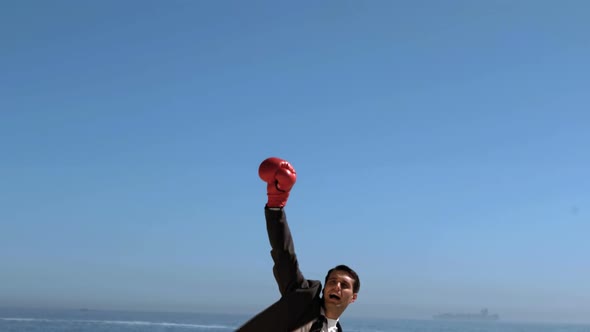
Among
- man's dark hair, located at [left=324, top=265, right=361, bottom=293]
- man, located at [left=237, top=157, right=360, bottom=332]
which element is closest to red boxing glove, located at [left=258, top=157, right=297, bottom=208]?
man, located at [left=237, top=157, right=360, bottom=332]

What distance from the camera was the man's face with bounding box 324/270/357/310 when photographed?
4.91 metres

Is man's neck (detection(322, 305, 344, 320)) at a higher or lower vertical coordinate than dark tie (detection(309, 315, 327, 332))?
higher

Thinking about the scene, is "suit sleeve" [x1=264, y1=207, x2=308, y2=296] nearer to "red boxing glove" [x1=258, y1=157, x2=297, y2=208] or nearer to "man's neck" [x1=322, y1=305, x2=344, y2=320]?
"red boxing glove" [x1=258, y1=157, x2=297, y2=208]

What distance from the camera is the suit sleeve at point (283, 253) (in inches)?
192

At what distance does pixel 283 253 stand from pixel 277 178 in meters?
0.50

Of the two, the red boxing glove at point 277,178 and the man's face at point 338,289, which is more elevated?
the red boxing glove at point 277,178

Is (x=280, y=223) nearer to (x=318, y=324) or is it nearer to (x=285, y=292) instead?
(x=285, y=292)

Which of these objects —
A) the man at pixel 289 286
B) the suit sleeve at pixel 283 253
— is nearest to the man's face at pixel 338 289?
the man at pixel 289 286

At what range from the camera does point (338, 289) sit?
4.91 m

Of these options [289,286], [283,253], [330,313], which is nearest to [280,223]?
[283,253]

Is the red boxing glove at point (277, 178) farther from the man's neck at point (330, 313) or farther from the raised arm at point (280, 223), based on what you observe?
the man's neck at point (330, 313)

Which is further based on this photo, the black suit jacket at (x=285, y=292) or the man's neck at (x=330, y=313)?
the man's neck at (x=330, y=313)

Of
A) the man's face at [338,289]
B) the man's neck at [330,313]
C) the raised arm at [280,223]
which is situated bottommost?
the man's neck at [330,313]

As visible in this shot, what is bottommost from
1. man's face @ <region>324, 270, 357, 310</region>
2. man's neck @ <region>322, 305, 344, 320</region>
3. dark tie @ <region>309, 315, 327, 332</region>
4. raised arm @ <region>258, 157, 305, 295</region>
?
dark tie @ <region>309, 315, 327, 332</region>
